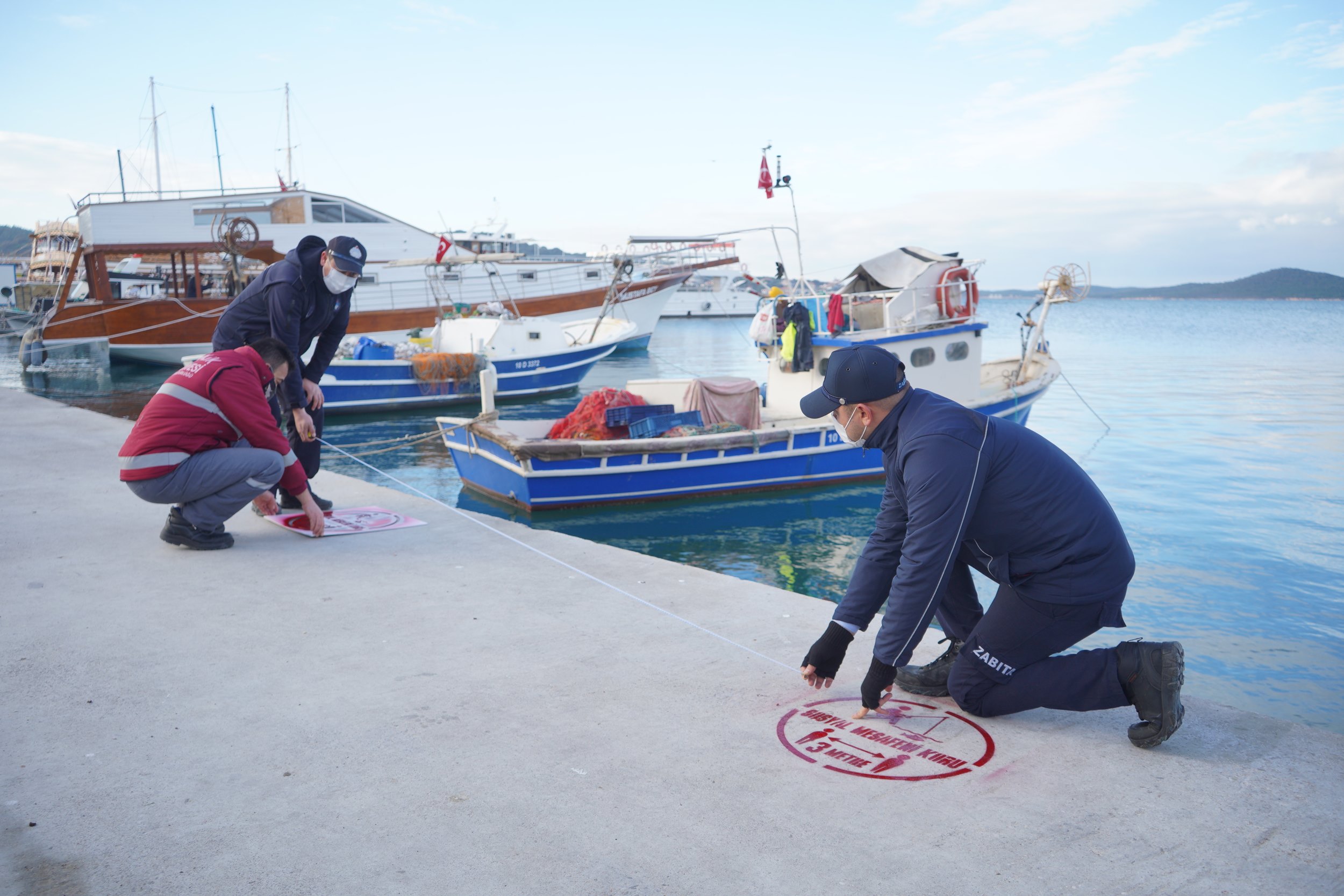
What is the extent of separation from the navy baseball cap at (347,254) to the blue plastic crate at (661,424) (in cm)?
595

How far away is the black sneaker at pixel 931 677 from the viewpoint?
3291mm

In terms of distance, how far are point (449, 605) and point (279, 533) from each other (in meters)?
1.87

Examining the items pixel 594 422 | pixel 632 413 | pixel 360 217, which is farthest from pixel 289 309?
pixel 360 217

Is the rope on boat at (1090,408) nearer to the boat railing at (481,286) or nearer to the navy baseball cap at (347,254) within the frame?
the navy baseball cap at (347,254)

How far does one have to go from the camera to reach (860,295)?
39.5ft

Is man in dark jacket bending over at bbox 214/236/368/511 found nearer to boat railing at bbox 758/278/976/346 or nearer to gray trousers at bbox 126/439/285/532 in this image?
gray trousers at bbox 126/439/285/532

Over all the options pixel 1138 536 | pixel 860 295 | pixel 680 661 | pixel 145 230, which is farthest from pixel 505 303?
pixel 680 661

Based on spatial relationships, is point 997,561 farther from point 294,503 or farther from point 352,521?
point 294,503

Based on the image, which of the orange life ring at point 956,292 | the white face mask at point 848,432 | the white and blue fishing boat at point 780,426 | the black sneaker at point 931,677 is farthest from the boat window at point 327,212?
the black sneaker at point 931,677

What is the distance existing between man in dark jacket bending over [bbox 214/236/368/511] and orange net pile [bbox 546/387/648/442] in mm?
5266

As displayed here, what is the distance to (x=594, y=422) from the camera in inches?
430

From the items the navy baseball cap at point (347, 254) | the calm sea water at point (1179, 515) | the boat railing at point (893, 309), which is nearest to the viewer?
the navy baseball cap at point (347, 254)

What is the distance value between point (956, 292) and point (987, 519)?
10615 millimetres

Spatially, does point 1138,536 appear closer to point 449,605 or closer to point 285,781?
point 449,605
